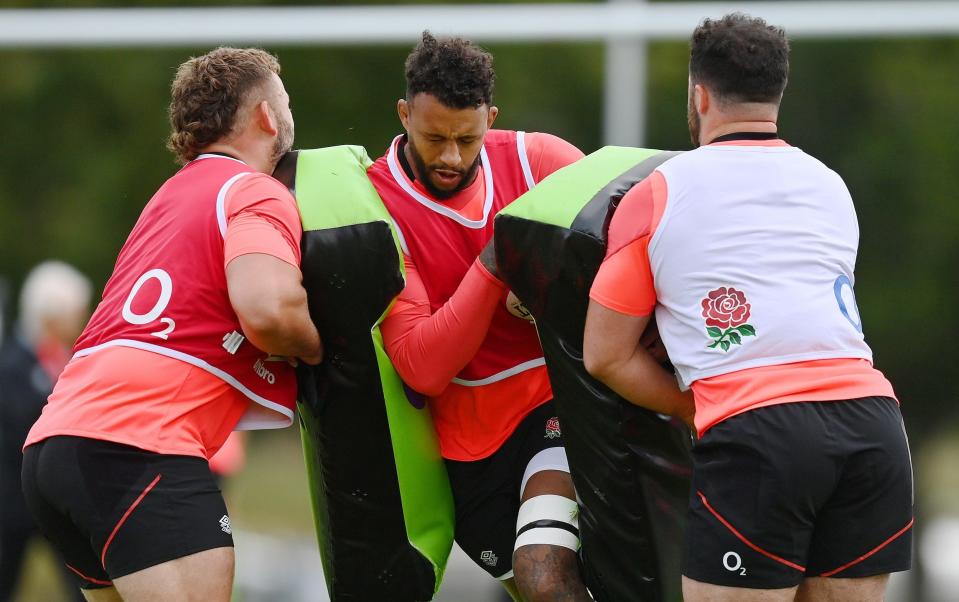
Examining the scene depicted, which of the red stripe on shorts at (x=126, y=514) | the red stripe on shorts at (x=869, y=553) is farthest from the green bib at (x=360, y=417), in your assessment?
the red stripe on shorts at (x=869, y=553)

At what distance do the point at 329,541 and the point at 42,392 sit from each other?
11.4 ft

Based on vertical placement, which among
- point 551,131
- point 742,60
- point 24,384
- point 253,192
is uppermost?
point 742,60

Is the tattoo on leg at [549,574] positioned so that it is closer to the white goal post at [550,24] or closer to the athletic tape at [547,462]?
the athletic tape at [547,462]

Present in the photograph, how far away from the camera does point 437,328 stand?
3939 mm

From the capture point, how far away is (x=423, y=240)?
13.6 ft

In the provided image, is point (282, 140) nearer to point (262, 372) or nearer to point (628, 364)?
point (262, 372)

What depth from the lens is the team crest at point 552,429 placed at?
4195 millimetres

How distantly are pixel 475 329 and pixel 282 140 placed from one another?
Answer: 2.87 ft

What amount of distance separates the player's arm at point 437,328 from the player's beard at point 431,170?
0.23 metres

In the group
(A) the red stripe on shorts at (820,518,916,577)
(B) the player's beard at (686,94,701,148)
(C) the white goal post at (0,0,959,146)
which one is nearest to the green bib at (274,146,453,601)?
(B) the player's beard at (686,94,701,148)

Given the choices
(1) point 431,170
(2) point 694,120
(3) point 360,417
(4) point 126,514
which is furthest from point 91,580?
(2) point 694,120

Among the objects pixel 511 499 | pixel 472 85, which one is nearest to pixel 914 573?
pixel 511 499

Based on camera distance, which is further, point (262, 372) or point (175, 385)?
point (262, 372)

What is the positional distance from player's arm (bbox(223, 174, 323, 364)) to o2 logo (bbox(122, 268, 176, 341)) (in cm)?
19
